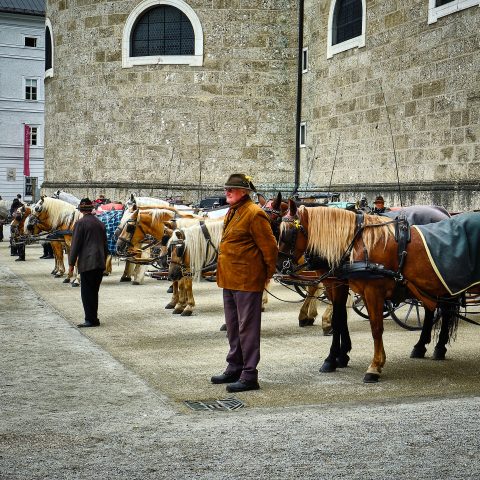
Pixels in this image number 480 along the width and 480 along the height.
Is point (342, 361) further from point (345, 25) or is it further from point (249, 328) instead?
point (345, 25)

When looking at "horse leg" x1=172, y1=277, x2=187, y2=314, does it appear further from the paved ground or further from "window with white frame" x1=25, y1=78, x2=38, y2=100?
"window with white frame" x1=25, y1=78, x2=38, y2=100

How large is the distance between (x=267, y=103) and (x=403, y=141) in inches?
318

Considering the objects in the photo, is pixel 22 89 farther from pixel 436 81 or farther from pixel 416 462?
pixel 416 462

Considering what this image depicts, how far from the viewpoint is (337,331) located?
938 centimetres

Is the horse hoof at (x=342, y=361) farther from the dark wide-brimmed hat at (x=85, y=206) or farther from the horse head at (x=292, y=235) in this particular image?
the dark wide-brimmed hat at (x=85, y=206)

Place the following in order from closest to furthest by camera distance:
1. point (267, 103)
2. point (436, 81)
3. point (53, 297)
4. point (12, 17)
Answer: point (53, 297) → point (436, 81) → point (267, 103) → point (12, 17)

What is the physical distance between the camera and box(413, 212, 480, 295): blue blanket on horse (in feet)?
28.6

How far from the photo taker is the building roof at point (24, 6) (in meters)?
62.0

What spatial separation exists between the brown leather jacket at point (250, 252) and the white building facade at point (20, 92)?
2179 inches

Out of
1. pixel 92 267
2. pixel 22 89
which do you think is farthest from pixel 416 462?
pixel 22 89

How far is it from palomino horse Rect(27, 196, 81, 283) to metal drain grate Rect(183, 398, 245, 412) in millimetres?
12579

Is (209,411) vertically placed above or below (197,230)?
below

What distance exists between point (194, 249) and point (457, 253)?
526 cm

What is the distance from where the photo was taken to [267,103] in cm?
2797
